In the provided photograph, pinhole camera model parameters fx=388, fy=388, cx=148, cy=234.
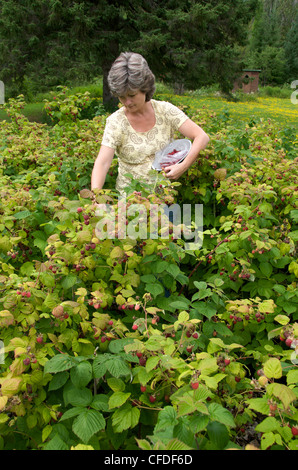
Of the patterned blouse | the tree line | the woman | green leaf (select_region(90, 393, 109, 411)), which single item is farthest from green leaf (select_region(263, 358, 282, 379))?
the tree line

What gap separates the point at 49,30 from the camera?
38.0 ft

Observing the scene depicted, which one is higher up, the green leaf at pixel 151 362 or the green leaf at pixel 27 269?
the green leaf at pixel 151 362

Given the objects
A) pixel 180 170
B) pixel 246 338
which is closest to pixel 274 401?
pixel 246 338

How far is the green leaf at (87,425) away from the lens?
1125mm

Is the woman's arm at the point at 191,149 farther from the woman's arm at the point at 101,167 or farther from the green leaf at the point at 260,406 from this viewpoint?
the green leaf at the point at 260,406

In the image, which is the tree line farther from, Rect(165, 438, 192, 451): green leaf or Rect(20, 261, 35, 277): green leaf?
Rect(165, 438, 192, 451): green leaf

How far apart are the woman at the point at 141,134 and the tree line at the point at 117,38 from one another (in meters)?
8.39

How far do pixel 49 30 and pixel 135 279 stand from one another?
12.1m

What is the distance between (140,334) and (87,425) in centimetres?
56

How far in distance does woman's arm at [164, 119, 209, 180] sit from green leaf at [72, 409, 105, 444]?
5.36 ft

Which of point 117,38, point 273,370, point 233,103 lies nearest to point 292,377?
point 273,370

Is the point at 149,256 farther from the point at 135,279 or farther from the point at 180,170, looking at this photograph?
the point at 180,170

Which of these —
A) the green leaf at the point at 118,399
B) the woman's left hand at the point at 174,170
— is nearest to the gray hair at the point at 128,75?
the woman's left hand at the point at 174,170

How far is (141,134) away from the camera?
2.82 metres
